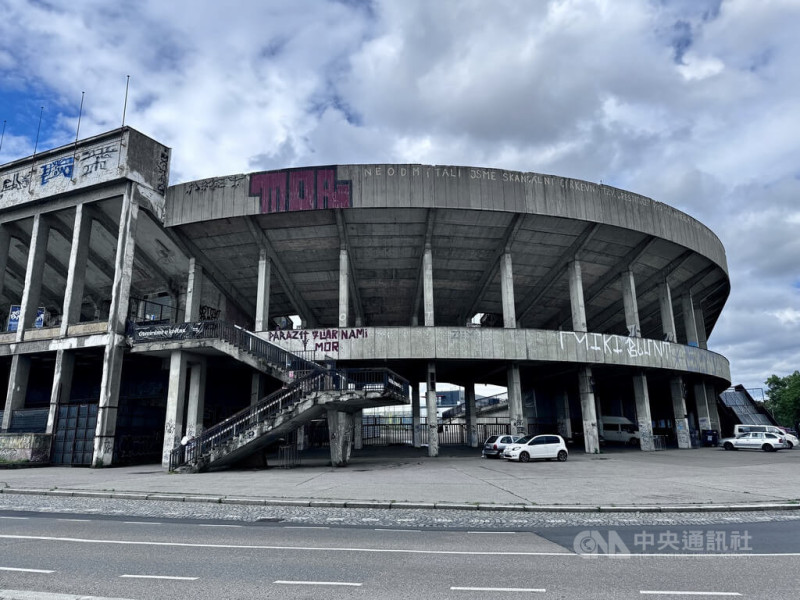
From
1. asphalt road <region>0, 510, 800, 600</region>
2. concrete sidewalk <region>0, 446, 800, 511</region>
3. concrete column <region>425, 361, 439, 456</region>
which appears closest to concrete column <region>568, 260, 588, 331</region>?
concrete column <region>425, 361, 439, 456</region>

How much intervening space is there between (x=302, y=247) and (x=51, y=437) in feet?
57.7

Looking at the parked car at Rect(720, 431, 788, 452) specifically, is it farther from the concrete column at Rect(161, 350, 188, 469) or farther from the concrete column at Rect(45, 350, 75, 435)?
the concrete column at Rect(45, 350, 75, 435)

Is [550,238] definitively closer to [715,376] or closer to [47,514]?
[715,376]

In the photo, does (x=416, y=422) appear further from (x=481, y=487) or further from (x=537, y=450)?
(x=481, y=487)

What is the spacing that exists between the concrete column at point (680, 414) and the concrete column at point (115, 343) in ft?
123

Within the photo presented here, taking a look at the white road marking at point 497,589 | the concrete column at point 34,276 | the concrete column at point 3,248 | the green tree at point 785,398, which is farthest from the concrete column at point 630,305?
the green tree at point 785,398

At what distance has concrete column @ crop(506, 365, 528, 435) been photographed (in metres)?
31.1

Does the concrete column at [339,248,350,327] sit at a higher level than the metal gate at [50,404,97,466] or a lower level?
higher

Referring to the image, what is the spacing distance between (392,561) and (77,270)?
30850mm

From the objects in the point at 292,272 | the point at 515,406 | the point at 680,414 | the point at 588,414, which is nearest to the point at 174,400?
the point at 292,272

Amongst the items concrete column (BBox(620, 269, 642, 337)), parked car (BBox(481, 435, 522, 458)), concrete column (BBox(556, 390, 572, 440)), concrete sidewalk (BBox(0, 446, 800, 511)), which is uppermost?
concrete column (BBox(620, 269, 642, 337))

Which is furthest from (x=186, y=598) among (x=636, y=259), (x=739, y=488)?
(x=636, y=259)

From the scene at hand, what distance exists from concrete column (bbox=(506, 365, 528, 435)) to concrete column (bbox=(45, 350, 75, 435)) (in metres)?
26.2

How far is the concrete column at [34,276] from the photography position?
1217 inches
